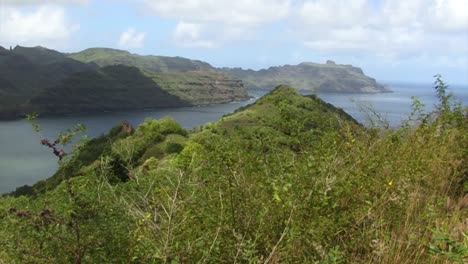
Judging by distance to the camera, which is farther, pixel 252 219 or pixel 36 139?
pixel 36 139

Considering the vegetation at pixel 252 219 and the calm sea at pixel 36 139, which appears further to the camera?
the calm sea at pixel 36 139

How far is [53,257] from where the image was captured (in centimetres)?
327

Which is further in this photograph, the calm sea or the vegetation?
the calm sea

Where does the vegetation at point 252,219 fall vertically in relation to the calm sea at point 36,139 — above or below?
above

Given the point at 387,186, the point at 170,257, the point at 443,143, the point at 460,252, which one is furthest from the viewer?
the point at 443,143

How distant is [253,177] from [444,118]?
14.1 feet

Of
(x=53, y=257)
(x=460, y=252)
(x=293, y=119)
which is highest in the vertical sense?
(x=293, y=119)

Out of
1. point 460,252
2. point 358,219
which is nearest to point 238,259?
point 358,219

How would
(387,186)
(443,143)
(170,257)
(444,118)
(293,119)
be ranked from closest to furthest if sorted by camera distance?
(170,257) < (387,186) < (293,119) < (443,143) < (444,118)

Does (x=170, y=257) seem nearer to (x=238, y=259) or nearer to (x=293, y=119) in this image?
(x=238, y=259)

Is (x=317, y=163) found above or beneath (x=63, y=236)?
above

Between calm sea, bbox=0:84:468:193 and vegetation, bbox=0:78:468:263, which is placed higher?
vegetation, bbox=0:78:468:263

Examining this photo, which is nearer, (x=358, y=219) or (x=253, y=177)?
(x=358, y=219)

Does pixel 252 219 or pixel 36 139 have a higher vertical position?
pixel 252 219
